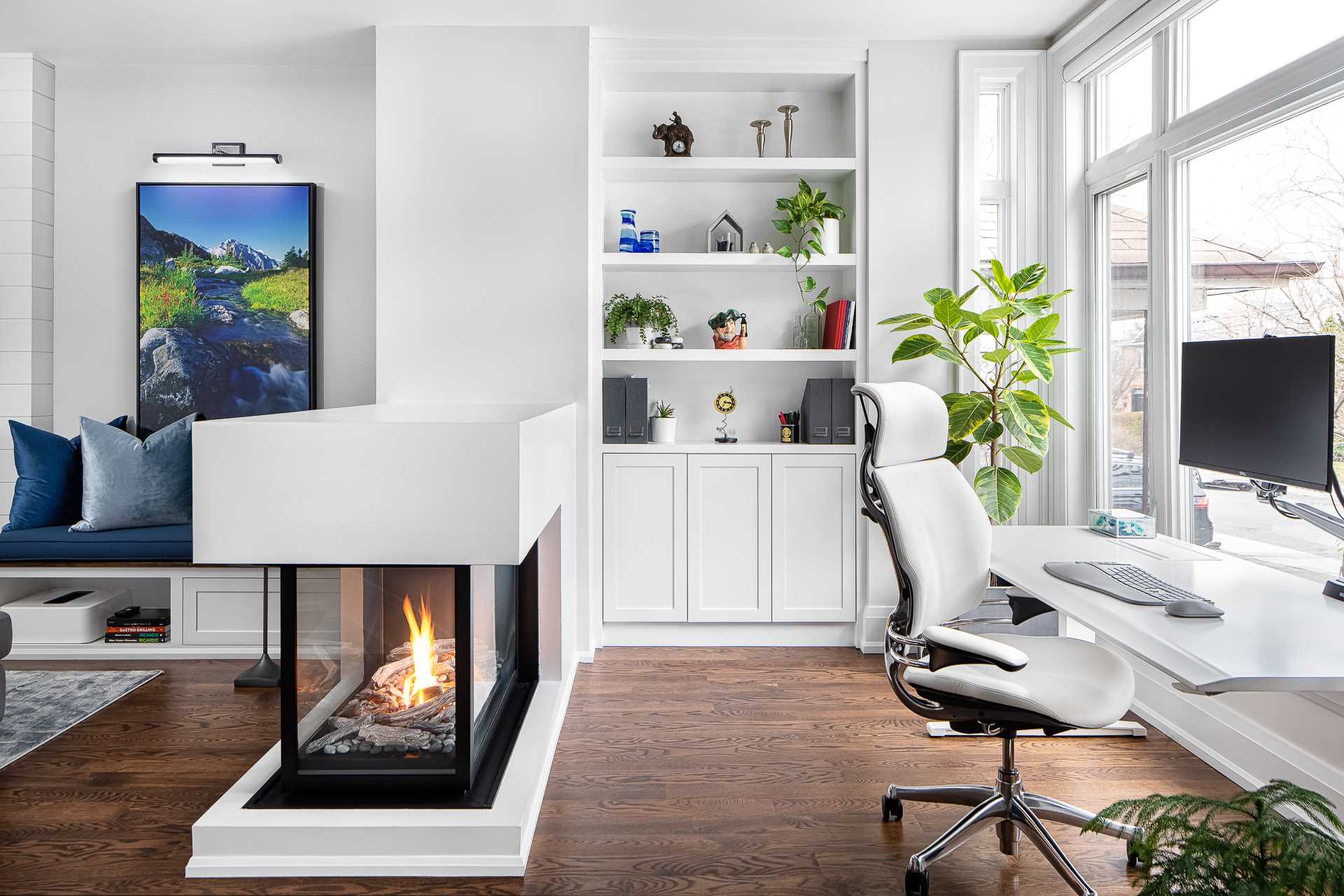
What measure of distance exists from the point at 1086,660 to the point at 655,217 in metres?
2.75

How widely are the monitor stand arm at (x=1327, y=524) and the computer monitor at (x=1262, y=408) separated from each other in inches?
2.9

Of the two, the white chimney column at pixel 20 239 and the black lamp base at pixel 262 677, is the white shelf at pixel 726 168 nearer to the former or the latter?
the black lamp base at pixel 262 677

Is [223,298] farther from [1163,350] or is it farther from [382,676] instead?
[1163,350]

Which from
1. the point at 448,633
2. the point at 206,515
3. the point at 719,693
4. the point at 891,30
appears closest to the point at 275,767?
the point at 448,633

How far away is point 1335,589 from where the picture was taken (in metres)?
1.79

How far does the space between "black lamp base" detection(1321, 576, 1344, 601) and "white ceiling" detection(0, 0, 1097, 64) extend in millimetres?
2433

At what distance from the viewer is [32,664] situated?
332cm

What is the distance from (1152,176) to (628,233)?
206 cm

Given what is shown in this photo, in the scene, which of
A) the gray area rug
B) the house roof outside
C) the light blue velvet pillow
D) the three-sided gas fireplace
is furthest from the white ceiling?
the gray area rug

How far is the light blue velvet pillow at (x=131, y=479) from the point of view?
11.0 ft

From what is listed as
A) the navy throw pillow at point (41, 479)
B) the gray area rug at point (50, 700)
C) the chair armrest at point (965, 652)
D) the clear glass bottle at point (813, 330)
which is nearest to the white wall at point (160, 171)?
the navy throw pillow at point (41, 479)

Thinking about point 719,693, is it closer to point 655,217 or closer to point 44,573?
point 655,217

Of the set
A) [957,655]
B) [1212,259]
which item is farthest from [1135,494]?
[957,655]

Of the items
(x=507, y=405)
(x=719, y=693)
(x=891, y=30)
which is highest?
(x=891, y=30)
